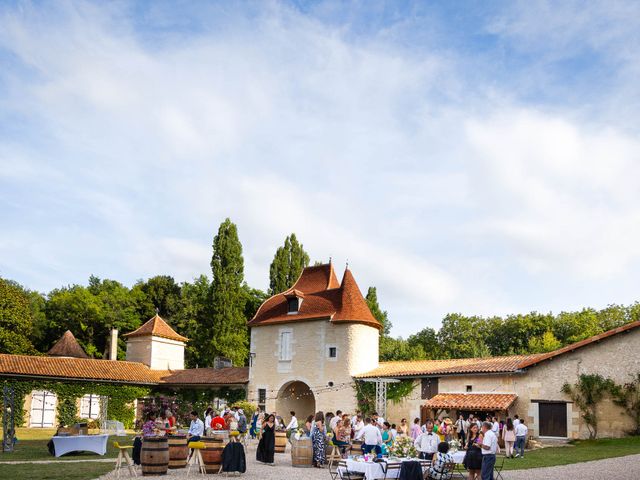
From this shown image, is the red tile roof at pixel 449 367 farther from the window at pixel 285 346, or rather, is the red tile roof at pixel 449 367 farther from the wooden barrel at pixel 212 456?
the wooden barrel at pixel 212 456

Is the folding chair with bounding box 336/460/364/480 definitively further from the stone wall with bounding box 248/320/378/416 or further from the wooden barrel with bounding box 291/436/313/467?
the stone wall with bounding box 248/320/378/416

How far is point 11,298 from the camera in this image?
4469cm

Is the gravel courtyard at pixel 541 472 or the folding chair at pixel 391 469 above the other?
the folding chair at pixel 391 469

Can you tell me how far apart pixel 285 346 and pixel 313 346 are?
6.21ft

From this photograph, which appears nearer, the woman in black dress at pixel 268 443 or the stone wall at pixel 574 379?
the woman in black dress at pixel 268 443

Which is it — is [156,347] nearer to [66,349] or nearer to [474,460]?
[66,349]

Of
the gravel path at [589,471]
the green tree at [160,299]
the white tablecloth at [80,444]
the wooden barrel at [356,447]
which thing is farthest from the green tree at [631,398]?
the green tree at [160,299]

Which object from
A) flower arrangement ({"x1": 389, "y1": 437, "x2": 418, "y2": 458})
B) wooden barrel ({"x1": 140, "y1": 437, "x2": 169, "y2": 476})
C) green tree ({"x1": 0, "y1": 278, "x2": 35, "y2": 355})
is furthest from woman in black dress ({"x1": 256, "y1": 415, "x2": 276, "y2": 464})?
green tree ({"x1": 0, "y1": 278, "x2": 35, "y2": 355})

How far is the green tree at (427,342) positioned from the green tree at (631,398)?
104 feet

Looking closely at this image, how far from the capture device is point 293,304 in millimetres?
35406

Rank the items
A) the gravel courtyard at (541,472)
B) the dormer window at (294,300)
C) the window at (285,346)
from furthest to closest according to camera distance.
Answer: the dormer window at (294,300)
the window at (285,346)
the gravel courtyard at (541,472)

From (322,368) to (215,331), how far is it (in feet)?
36.2

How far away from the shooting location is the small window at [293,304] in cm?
3517

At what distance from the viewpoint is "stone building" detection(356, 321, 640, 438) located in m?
24.1
